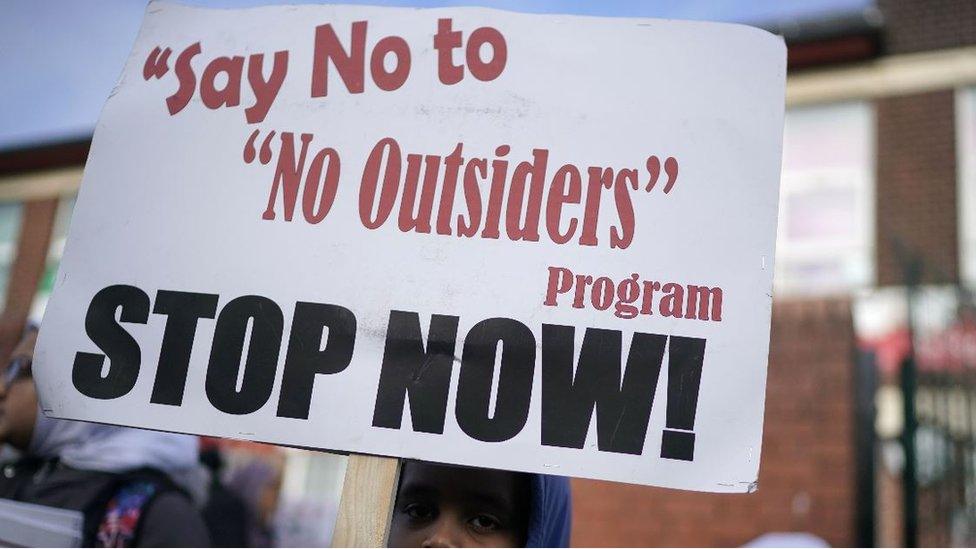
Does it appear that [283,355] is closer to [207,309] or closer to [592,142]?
[207,309]

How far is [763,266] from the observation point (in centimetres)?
142

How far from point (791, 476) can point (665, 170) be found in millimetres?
5167

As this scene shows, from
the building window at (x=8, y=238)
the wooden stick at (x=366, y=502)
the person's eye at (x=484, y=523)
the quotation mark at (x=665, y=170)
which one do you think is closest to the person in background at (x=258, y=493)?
the person's eye at (x=484, y=523)

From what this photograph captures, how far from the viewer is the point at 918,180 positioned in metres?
7.91

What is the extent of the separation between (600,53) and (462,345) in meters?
0.58

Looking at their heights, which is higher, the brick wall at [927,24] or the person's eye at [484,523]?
the brick wall at [927,24]

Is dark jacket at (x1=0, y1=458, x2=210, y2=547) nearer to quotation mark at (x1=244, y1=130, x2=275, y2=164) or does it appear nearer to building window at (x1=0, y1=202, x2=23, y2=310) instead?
quotation mark at (x1=244, y1=130, x2=275, y2=164)

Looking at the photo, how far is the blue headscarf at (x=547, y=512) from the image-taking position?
1.80 m

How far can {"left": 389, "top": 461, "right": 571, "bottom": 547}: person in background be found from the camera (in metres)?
1.74

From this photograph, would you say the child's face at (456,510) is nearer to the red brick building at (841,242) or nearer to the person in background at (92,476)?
the person in background at (92,476)

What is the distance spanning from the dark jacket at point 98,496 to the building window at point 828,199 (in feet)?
20.6

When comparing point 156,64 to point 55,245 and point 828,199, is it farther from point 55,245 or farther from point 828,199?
point 55,245

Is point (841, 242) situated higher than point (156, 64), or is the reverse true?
point (841, 242)

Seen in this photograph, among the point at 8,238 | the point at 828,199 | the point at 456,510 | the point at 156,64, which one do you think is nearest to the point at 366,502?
the point at 456,510
